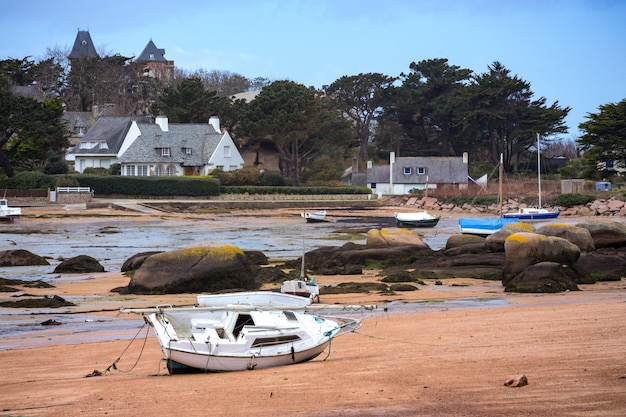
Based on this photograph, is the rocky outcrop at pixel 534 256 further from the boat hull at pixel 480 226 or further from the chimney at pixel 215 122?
the chimney at pixel 215 122

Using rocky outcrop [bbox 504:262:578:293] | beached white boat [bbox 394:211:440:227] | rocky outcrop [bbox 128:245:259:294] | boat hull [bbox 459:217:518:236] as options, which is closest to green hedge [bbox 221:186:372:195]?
beached white boat [bbox 394:211:440:227]

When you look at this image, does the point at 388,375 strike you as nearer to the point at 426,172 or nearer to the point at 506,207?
the point at 506,207

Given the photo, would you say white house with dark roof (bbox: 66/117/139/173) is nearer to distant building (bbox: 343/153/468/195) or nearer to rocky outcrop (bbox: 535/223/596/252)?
distant building (bbox: 343/153/468/195)

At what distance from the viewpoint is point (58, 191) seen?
247 feet

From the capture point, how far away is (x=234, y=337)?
14.1m

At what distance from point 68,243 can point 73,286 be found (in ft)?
63.3

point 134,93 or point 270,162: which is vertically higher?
point 134,93

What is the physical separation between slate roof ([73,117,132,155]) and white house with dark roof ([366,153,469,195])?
26141 millimetres

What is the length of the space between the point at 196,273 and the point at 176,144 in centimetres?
6855

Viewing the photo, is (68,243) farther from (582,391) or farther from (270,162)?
(270,162)

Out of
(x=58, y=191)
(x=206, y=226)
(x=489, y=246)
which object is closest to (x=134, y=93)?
(x=58, y=191)

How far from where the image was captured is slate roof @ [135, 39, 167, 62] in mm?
177637

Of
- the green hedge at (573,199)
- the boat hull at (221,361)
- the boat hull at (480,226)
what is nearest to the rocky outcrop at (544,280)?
the boat hull at (221,361)

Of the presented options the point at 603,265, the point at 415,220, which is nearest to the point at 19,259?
the point at 603,265
